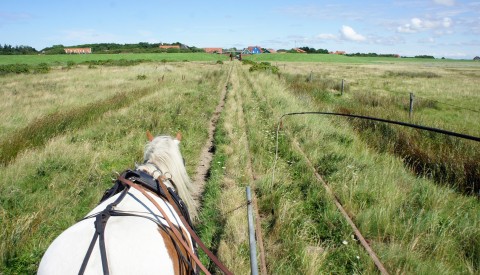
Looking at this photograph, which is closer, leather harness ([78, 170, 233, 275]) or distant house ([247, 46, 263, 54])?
leather harness ([78, 170, 233, 275])

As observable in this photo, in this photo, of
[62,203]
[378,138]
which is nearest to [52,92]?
[62,203]

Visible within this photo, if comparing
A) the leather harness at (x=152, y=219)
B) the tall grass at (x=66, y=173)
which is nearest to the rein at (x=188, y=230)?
the leather harness at (x=152, y=219)

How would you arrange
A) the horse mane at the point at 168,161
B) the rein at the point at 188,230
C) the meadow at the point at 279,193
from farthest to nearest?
the meadow at the point at 279,193 → the horse mane at the point at 168,161 → the rein at the point at 188,230

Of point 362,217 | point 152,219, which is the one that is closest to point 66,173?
point 152,219

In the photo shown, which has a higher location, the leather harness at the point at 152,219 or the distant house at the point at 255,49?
the distant house at the point at 255,49

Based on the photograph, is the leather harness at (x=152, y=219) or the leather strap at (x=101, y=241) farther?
the leather harness at (x=152, y=219)

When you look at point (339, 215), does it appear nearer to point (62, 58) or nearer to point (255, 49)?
point (62, 58)

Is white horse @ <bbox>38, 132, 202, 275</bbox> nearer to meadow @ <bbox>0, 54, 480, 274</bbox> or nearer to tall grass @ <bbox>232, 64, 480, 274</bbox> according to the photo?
meadow @ <bbox>0, 54, 480, 274</bbox>

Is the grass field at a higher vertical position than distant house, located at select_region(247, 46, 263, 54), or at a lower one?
lower

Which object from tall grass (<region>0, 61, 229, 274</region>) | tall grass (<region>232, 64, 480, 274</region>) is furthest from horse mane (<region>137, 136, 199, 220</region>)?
tall grass (<region>0, 61, 229, 274</region>)

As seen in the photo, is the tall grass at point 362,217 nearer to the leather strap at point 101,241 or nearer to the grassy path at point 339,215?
the grassy path at point 339,215

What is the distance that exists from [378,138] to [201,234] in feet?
19.7

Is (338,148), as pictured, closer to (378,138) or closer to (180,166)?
(378,138)

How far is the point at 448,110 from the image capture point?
Result: 16812 mm
